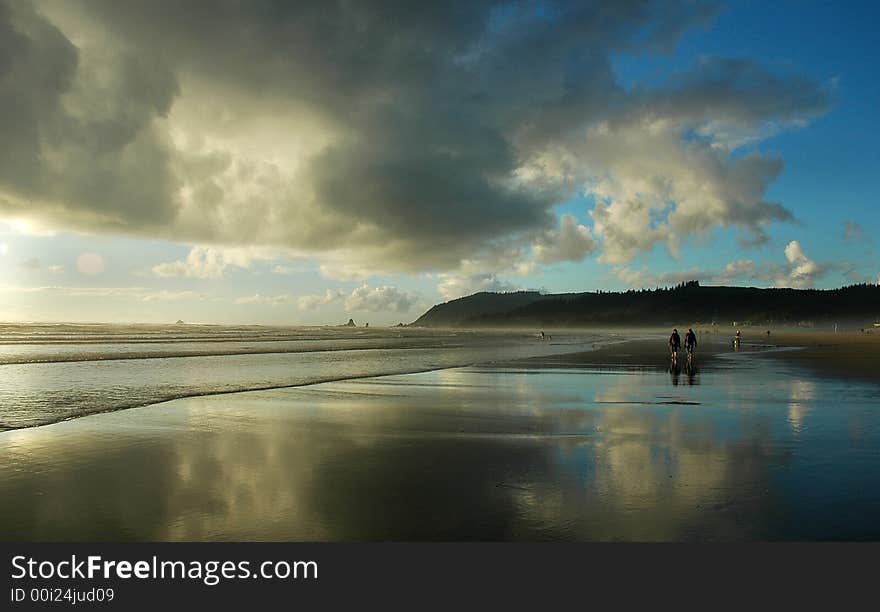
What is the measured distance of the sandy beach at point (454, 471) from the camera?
7.32 metres

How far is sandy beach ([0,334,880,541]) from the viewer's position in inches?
288

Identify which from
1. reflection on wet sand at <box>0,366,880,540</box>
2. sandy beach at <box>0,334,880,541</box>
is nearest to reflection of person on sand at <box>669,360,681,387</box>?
sandy beach at <box>0,334,880,541</box>

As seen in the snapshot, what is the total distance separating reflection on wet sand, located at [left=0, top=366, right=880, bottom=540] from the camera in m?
7.32

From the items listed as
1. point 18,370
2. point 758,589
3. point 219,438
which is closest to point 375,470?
point 219,438

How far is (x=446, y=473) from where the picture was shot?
1003 centimetres

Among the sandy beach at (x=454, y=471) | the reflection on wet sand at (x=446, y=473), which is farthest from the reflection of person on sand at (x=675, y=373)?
the reflection on wet sand at (x=446, y=473)

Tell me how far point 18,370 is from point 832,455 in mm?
36233

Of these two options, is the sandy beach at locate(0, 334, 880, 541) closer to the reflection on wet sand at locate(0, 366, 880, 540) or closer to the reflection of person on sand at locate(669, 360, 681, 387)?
the reflection on wet sand at locate(0, 366, 880, 540)

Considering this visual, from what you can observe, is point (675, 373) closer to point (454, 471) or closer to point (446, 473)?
point (454, 471)

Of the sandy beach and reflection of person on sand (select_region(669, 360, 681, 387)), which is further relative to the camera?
reflection of person on sand (select_region(669, 360, 681, 387))

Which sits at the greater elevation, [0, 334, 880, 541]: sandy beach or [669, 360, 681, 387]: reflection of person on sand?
[0, 334, 880, 541]: sandy beach

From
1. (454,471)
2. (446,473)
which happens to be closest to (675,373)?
(454,471)

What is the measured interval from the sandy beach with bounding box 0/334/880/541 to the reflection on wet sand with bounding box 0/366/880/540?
0.14ft

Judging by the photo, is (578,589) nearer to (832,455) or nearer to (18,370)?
(832,455)
